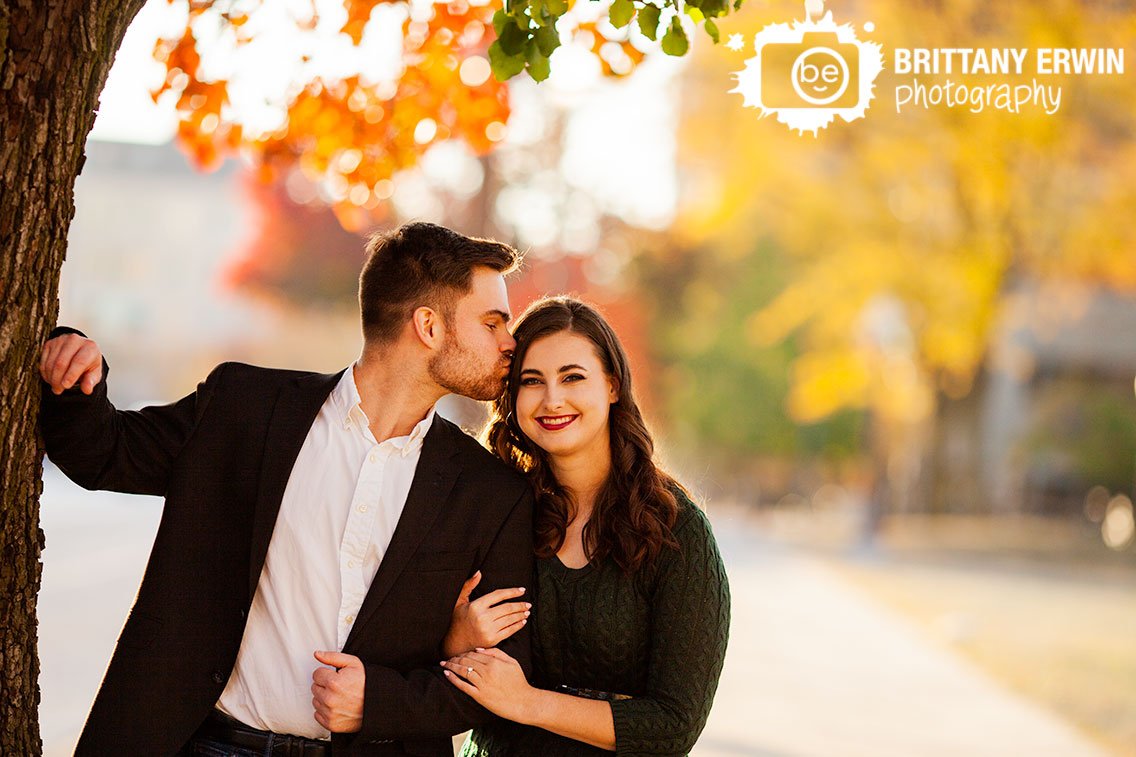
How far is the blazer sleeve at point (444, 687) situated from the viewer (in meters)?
3.32

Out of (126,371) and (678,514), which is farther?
(126,371)

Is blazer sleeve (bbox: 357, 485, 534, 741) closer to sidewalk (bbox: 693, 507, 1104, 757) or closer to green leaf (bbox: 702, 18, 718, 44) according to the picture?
green leaf (bbox: 702, 18, 718, 44)

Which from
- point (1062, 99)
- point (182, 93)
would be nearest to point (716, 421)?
point (1062, 99)

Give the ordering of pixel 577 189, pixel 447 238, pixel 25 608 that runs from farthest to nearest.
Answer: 1. pixel 577 189
2. pixel 447 238
3. pixel 25 608

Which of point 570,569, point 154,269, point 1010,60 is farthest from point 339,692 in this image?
point 154,269

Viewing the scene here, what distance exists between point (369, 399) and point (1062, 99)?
1722 cm

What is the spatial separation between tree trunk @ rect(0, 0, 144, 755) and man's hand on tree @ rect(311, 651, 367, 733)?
70 cm

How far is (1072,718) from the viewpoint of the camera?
9.98 metres

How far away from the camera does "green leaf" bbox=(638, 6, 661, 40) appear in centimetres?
347

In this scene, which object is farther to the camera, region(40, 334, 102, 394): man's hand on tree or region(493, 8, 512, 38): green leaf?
region(493, 8, 512, 38): green leaf

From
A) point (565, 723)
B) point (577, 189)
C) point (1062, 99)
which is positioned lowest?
point (565, 723)

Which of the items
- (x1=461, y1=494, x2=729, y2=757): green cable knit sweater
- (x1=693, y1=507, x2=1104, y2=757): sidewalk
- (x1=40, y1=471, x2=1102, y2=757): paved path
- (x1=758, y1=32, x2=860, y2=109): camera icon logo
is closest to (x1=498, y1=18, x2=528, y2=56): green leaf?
(x1=461, y1=494, x2=729, y2=757): green cable knit sweater

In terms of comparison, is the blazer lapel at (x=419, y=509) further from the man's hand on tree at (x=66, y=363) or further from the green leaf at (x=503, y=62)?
the green leaf at (x=503, y=62)

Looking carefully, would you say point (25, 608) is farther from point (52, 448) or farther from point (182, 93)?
point (182, 93)
